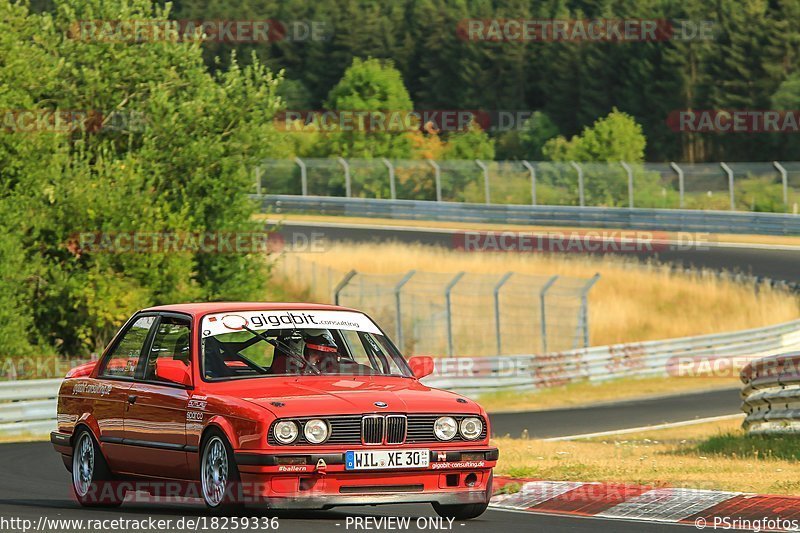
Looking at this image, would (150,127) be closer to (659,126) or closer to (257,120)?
(257,120)

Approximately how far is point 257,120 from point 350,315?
24.8m

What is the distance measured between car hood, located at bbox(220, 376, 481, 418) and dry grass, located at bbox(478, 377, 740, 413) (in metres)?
17.3

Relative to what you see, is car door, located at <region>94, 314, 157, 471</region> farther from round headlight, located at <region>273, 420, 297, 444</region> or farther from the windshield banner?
round headlight, located at <region>273, 420, 297, 444</region>

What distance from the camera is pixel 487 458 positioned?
951 cm

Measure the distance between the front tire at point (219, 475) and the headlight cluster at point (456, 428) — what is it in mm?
1280

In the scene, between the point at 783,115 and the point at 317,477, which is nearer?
the point at 317,477

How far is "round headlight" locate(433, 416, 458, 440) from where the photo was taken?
9.30m

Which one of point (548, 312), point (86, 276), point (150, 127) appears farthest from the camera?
point (548, 312)

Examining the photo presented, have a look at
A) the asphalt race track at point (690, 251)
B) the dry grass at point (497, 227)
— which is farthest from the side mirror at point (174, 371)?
the asphalt race track at point (690, 251)

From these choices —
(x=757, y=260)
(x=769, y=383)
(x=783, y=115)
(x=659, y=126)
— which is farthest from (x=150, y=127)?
(x=659, y=126)

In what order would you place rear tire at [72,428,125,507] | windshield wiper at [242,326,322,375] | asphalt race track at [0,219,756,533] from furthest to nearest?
rear tire at [72,428,125,507] → windshield wiper at [242,326,322,375] → asphalt race track at [0,219,756,533]

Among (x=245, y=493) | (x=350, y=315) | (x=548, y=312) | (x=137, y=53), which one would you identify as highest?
(x=137, y=53)

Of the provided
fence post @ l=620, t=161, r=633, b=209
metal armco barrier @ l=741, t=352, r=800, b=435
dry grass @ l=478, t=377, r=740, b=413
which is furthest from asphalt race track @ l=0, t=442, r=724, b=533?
fence post @ l=620, t=161, r=633, b=209

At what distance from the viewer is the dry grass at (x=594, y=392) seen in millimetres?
28281
